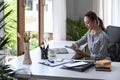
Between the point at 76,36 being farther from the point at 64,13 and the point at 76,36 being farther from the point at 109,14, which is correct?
the point at 109,14

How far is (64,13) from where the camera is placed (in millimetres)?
5191

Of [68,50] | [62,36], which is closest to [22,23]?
[68,50]

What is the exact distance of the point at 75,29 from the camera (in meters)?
5.32

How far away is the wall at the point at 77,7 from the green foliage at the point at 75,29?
0.65 ft

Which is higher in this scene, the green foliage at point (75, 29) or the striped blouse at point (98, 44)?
the green foliage at point (75, 29)

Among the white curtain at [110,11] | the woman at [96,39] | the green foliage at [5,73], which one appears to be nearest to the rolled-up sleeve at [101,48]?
the woman at [96,39]

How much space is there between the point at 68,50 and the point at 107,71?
115 centimetres

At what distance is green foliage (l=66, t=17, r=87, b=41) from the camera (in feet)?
17.2

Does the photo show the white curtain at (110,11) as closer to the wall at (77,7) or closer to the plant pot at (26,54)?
the wall at (77,7)

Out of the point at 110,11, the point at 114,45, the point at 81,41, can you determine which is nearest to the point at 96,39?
the point at 81,41

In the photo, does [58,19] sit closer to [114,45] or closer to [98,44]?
[114,45]

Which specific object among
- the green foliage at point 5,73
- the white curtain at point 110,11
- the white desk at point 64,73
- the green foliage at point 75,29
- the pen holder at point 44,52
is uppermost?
the white curtain at point 110,11

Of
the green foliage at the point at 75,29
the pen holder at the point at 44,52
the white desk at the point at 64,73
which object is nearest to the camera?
the white desk at the point at 64,73

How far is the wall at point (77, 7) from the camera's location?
5562mm
